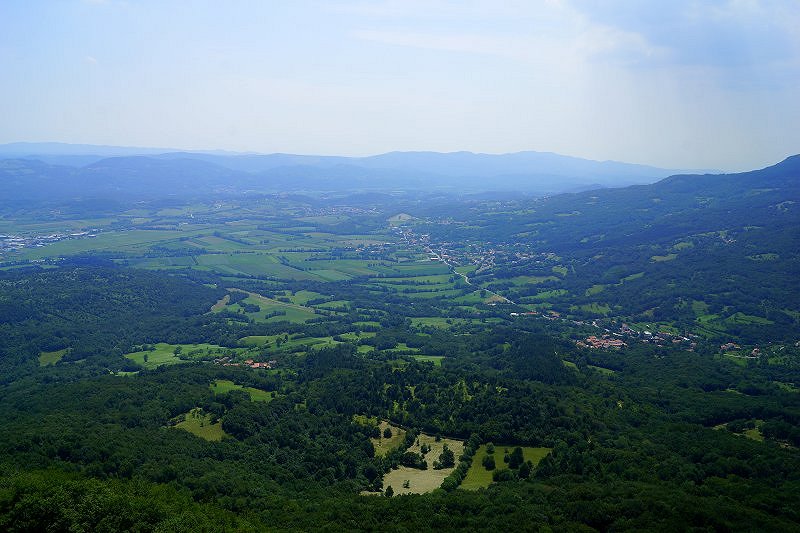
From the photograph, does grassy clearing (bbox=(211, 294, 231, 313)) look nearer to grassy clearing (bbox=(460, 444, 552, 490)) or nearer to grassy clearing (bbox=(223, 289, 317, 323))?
grassy clearing (bbox=(223, 289, 317, 323))

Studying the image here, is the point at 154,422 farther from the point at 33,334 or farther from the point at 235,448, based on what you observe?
the point at 33,334

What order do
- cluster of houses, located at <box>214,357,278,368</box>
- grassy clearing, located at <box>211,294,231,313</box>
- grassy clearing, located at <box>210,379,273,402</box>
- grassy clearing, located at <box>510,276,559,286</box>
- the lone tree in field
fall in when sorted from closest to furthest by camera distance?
the lone tree in field
grassy clearing, located at <box>210,379,273,402</box>
cluster of houses, located at <box>214,357,278,368</box>
grassy clearing, located at <box>211,294,231,313</box>
grassy clearing, located at <box>510,276,559,286</box>

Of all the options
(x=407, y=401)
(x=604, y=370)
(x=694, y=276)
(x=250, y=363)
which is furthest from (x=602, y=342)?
(x=250, y=363)

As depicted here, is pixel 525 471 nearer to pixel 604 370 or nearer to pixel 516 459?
pixel 516 459

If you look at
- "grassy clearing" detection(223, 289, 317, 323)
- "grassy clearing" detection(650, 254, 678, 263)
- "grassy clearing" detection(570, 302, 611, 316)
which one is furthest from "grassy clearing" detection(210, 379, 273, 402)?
"grassy clearing" detection(650, 254, 678, 263)

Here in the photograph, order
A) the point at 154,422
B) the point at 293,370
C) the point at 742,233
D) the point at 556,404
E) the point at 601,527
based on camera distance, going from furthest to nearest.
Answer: the point at 742,233 → the point at 293,370 → the point at 556,404 → the point at 154,422 → the point at 601,527

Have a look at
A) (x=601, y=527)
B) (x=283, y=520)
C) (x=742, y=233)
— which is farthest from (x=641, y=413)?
(x=742, y=233)
